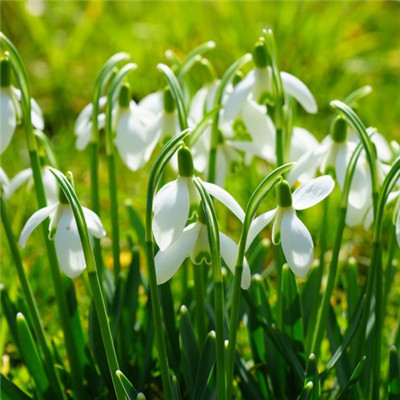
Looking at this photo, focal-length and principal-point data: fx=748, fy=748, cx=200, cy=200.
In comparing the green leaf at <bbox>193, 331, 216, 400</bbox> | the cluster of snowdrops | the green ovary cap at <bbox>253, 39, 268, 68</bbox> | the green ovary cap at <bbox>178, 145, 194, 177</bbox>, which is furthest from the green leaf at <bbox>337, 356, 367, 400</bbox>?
the green ovary cap at <bbox>253, 39, 268, 68</bbox>

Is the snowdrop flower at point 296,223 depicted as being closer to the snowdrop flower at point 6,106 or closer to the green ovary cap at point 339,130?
the green ovary cap at point 339,130

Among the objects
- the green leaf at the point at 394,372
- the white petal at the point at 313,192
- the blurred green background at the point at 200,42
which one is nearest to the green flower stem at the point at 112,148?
the white petal at the point at 313,192

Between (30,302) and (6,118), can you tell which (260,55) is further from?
(30,302)

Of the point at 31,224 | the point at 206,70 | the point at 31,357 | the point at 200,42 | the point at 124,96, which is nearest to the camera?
the point at 31,224

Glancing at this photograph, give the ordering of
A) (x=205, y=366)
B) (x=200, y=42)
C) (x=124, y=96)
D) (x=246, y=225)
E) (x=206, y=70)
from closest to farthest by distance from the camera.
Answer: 1. (x=246, y=225)
2. (x=205, y=366)
3. (x=124, y=96)
4. (x=206, y=70)
5. (x=200, y=42)

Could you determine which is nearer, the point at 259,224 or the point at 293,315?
the point at 259,224

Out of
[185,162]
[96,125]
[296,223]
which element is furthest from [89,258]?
[96,125]

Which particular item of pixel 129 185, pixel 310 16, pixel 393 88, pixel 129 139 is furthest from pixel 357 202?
pixel 310 16
